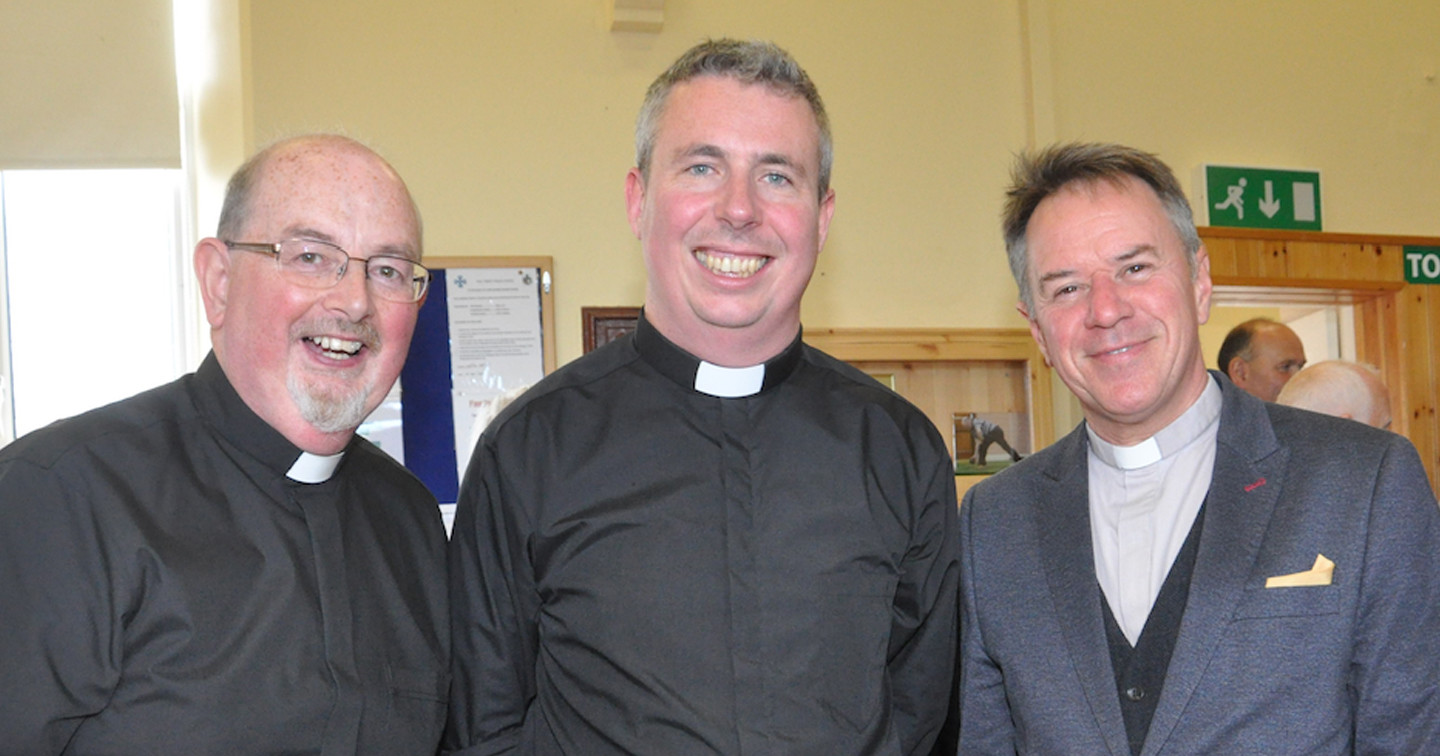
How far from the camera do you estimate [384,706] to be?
1.99 meters

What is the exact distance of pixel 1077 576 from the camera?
2150mm

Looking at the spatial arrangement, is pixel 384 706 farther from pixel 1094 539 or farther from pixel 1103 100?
pixel 1103 100

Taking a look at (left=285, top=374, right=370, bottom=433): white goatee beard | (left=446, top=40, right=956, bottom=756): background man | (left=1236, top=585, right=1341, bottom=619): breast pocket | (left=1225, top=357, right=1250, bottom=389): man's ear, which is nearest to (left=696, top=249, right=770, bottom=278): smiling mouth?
(left=446, top=40, right=956, bottom=756): background man

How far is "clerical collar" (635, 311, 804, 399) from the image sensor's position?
2.21 metres

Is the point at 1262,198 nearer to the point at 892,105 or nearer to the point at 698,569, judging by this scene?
the point at 892,105

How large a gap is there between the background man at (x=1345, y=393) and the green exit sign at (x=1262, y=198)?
1.67 metres

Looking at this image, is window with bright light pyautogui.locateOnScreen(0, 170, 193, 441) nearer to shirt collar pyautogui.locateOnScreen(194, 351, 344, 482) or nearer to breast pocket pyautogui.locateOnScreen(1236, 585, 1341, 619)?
shirt collar pyautogui.locateOnScreen(194, 351, 344, 482)

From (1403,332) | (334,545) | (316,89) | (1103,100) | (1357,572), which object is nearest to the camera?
(1357,572)

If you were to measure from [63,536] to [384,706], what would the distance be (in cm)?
56

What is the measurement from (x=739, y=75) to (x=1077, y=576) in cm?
104

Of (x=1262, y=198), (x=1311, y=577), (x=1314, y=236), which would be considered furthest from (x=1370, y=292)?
(x=1311, y=577)

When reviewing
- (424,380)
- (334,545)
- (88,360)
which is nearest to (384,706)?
(334,545)

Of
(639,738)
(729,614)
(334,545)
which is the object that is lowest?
(639,738)

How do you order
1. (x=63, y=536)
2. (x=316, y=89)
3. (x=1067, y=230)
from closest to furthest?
(x=63, y=536)
(x=1067, y=230)
(x=316, y=89)
